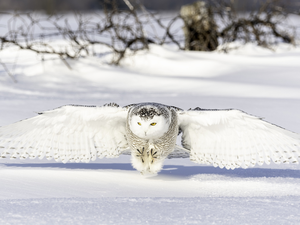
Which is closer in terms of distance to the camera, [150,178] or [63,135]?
[150,178]

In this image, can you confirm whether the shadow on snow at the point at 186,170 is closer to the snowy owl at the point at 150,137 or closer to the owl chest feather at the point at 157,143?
the snowy owl at the point at 150,137

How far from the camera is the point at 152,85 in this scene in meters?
6.88

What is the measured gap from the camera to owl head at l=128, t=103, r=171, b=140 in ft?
8.57

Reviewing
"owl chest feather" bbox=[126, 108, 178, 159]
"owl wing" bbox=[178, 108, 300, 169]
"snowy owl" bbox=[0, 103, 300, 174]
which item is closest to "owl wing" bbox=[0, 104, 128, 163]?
"snowy owl" bbox=[0, 103, 300, 174]

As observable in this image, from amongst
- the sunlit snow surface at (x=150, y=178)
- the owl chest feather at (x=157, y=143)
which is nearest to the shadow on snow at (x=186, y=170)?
the sunlit snow surface at (x=150, y=178)

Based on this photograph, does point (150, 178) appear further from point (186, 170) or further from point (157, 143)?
point (186, 170)

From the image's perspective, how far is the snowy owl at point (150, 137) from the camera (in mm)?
2783

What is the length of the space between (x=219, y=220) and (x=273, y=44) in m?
9.47

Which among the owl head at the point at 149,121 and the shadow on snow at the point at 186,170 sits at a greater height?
the owl head at the point at 149,121

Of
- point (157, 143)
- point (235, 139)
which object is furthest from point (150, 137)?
point (235, 139)

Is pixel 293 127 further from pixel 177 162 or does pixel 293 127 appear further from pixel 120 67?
pixel 120 67

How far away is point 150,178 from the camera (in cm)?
290

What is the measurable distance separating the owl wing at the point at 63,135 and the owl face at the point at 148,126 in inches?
11.9

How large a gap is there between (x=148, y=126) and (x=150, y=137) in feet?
0.40
